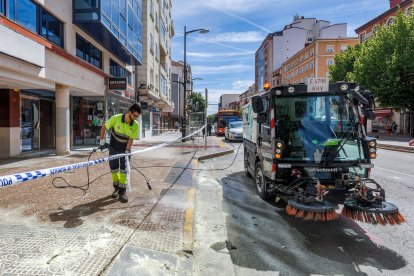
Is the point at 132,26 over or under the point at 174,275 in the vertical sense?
over

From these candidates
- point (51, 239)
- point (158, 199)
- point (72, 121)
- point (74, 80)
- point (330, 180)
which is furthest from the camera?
point (72, 121)

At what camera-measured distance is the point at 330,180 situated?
5.28 metres

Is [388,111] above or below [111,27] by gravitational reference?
below

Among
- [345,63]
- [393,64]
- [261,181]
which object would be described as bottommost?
[261,181]

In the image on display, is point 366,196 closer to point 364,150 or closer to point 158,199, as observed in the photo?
point 364,150

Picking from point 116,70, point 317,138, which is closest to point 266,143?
point 317,138

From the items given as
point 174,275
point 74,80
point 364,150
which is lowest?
point 174,275

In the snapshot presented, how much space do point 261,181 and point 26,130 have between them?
429 inches

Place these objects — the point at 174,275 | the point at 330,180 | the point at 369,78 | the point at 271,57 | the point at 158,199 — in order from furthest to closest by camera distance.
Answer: the point at 271,57, the point at 369,78, the point at 158,199, the point at 330,180, the point at 174,275

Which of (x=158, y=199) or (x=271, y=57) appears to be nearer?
(x=158, y=199)

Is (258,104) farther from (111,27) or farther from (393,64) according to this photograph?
(393,64)

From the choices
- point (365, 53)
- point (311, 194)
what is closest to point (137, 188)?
point (311, 194)

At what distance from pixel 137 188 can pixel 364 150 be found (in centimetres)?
448

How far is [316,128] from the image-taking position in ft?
18.8
